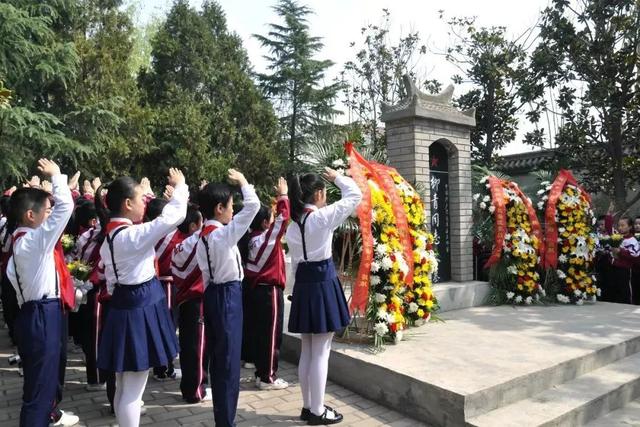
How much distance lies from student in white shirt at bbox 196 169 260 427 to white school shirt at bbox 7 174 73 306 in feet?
Answer: 2.81

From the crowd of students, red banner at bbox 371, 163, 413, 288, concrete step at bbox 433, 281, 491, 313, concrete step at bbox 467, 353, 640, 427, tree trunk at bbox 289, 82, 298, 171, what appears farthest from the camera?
tree trunk at bbox 289, 82, 298, 171

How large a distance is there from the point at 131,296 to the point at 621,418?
12.6ft

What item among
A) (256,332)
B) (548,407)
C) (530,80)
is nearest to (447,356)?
(548,407)

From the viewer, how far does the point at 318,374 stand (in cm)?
361

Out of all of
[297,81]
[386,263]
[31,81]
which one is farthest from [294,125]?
[386,263]

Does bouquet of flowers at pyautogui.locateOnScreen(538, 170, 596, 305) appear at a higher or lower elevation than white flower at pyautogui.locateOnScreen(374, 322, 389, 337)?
higher

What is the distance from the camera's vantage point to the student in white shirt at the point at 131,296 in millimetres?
2914

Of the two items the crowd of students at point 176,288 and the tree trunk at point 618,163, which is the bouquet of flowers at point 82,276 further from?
the tree trunk at point 618,163

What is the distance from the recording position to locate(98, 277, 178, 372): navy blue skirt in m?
2.93

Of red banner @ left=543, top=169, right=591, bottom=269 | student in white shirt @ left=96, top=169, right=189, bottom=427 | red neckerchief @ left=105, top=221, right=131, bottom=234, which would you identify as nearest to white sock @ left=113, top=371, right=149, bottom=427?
student in white shirt @ left=96, top=169, right=189, bottom=427

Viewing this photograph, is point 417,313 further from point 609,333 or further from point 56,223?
point 56,223

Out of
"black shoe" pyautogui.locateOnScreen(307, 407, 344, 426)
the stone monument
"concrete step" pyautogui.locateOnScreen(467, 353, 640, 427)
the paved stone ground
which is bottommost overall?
the paved stone ground

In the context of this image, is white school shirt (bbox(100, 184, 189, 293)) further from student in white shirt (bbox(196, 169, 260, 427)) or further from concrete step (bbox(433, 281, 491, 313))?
concrete step (bbox(433, 281, 491, 313))

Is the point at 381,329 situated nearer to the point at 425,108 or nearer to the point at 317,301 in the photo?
the point at 317,301
